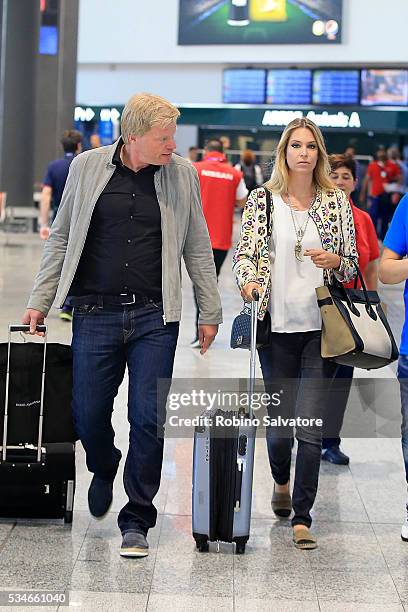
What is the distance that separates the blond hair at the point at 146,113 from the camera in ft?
13.8

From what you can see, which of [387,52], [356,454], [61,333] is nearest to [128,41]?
[387,52]

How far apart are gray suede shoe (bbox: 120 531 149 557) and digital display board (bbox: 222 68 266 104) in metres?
26.0

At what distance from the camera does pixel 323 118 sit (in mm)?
29922

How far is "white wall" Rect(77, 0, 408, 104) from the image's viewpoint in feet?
94.3

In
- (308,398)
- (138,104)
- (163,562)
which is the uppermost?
(138,104)

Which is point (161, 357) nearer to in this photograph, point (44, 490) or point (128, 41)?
point (44, 490)

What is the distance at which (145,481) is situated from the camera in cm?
440

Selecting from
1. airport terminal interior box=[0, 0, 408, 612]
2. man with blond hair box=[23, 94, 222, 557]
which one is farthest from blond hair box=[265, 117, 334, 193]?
man with blond hair box=[23, 94, 222, 557]

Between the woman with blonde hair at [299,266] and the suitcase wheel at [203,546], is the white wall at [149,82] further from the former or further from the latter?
the suitcase wheel at [203,546]

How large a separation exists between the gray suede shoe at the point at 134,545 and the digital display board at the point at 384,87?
25.7 meters

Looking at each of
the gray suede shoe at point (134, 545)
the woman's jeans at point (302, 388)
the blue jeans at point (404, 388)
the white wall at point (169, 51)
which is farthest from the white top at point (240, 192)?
the white wall at point (169, 51)

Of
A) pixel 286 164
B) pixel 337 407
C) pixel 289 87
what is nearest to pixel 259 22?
pixel 289 87

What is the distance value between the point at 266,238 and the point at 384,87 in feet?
83.0

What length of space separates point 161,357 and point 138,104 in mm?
940
